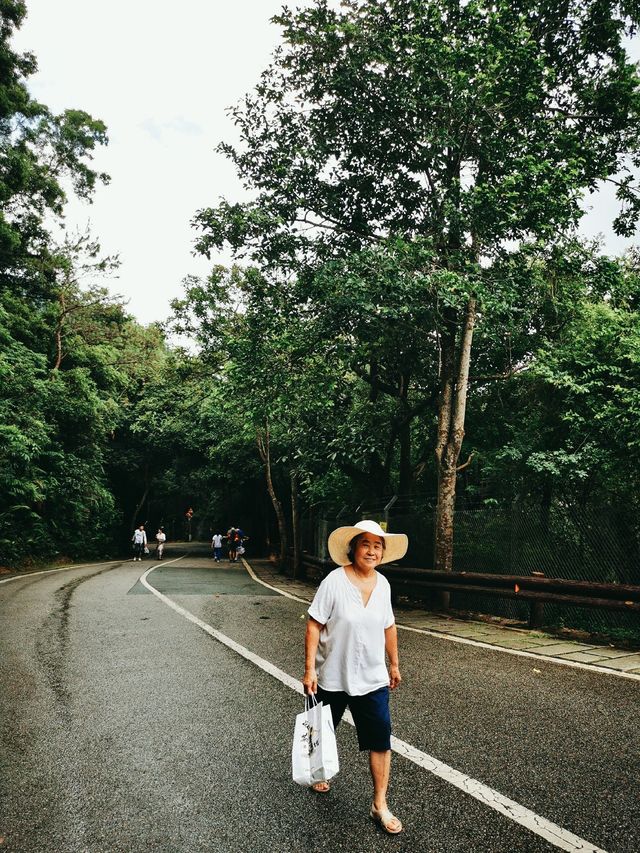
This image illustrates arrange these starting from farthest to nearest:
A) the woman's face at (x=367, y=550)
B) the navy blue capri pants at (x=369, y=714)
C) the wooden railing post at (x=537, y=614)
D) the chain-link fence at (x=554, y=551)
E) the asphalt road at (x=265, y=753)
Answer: the wooden railing post at (x=537, y=614) < the chain-link fence at (x=554, y=551) < the woman's face at (x=367, y=550) < the navy blue capri pants at (x=369, y=714) < the asphalt road at (x=265, y=753)

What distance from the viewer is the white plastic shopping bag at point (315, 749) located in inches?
115

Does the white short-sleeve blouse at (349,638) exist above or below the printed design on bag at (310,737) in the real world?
above

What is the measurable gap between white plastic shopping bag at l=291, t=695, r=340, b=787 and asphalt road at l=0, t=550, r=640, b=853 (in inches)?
12.1

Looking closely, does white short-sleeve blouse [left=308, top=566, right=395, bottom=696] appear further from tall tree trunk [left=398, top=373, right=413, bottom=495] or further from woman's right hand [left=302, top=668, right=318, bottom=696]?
tall tree trunk [left=398, top=373, right=413, bottom=495]

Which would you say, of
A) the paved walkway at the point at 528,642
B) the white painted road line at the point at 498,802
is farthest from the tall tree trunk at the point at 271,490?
the white painted road line at the point at 498,802

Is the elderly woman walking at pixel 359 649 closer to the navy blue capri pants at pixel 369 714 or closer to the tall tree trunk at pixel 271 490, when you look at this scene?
the navy blue capri pants at pixel 369 714

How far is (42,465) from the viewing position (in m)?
25.4

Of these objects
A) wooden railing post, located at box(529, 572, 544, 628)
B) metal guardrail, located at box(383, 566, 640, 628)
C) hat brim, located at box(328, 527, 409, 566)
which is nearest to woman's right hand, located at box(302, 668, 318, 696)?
hat brim, located at box(328, 527, 409, 566)

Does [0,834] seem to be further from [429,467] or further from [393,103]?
[429,467]

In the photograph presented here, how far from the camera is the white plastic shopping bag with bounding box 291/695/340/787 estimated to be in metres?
2.93

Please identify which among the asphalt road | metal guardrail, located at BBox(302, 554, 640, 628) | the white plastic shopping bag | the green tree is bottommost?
the asphalt road

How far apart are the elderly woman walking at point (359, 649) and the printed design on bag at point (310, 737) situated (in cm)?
18

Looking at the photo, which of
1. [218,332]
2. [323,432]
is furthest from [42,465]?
[323,432]

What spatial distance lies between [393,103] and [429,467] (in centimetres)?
1179
